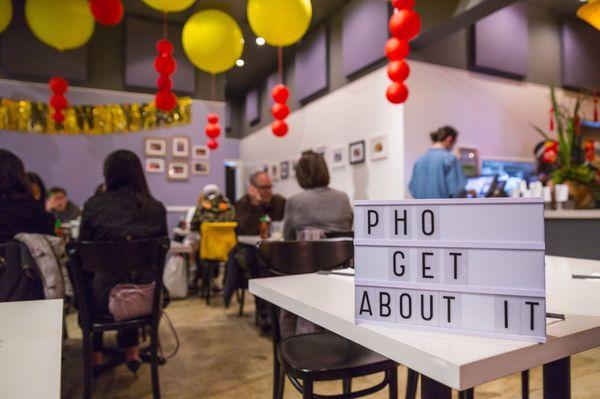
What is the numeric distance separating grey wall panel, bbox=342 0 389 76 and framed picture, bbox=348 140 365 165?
93 cm

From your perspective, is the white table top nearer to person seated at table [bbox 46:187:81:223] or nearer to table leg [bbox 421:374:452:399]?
table leg [bbox 421:374:452:399]

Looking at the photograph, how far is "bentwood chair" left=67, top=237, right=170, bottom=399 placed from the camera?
184 centimetres

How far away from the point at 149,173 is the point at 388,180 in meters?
3.51

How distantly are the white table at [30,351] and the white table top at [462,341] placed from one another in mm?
478

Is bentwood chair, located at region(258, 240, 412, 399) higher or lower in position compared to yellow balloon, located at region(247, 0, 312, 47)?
lower

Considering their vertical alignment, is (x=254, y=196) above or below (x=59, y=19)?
below

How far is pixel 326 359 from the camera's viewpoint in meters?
1.29

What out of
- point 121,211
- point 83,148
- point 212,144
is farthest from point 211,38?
point 83,148

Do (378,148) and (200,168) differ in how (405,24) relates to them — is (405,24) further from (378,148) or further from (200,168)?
(200,168)

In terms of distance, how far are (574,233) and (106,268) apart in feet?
10.2

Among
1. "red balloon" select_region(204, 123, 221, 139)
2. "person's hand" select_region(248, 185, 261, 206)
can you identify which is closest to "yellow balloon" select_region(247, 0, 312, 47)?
"person's hand" select_region(248, 185, 261, 206)

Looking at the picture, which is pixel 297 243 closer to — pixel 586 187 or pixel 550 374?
pixel 550 374

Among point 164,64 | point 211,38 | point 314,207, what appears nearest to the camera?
point 314,207

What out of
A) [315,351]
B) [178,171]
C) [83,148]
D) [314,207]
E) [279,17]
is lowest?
[315,351]
